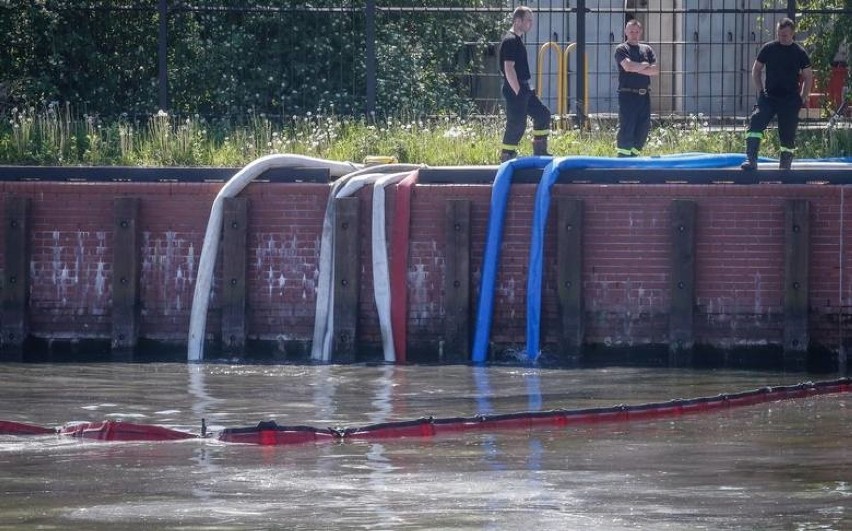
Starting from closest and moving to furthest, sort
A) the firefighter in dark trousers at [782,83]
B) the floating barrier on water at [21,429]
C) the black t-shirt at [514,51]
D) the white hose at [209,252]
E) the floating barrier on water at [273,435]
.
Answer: the floating barrier on water at [273,435] → the floating barrier on water at [21,429] → the white hose at [209,252] → the firefighter in dark trousers at [782,83] → the black t-shirt at [514,51]

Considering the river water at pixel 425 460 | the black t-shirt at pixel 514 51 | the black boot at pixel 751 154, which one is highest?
the black t-shirt at pixel 514 51

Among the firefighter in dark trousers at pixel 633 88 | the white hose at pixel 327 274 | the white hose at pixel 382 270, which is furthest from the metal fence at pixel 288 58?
the white hose at pixel 382 270

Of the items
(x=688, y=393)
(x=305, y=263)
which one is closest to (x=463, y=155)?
(x=305, y=263)

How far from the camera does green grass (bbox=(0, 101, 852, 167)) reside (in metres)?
16.5

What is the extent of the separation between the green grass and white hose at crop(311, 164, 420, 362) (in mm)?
2085

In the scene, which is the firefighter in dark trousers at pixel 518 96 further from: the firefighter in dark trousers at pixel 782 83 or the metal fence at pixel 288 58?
the metal fence at pixel 288 58

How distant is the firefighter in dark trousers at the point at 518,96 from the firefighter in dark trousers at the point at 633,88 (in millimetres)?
815

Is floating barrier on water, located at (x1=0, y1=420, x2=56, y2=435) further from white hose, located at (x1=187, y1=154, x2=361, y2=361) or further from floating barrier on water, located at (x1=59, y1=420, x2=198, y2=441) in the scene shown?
white hose, located at (x1=187, y1=154, x2=361, y2=361)

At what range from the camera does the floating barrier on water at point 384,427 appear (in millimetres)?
10188

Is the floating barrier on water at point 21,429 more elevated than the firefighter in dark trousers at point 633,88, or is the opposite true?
the firefighter in dark trousers at point 633,88

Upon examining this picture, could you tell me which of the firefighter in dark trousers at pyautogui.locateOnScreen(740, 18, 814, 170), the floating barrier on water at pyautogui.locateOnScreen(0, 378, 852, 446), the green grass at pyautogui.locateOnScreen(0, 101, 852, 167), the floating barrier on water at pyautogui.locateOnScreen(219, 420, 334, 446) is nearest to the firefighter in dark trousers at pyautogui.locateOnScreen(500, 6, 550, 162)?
the green grass at pyautogui.locateOnScreen(0, 101, 852, 167)

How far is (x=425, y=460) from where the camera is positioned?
31.4 ft

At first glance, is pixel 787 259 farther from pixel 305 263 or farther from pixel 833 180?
pixel 305 263

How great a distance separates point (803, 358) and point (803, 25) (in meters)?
6.50
